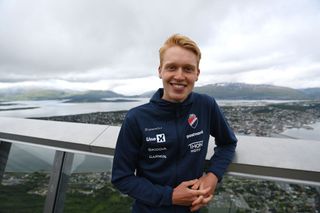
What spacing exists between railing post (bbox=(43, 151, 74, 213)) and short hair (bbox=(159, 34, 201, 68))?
1324 mm

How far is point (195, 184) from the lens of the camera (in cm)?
154

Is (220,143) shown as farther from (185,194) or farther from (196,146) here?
(185,194)

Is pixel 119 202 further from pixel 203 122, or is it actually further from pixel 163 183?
pixel 203 122

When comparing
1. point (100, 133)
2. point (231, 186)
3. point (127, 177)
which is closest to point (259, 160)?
point (231, 186)

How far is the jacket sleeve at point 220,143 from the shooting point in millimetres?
1559

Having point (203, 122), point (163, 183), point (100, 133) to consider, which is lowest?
point (163, 183)

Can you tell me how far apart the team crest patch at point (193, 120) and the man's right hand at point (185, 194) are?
36 centimetres

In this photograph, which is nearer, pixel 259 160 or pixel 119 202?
pixel 259 160

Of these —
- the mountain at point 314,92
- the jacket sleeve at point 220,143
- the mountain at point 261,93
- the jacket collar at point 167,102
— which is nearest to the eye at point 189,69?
the jacket collar at point 167,102

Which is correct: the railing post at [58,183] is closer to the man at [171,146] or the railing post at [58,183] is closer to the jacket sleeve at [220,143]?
the man at [171,146]

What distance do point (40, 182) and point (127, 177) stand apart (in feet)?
4.35

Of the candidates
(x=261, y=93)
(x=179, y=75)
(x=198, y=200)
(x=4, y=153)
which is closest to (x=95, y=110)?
(x=4, y=153)

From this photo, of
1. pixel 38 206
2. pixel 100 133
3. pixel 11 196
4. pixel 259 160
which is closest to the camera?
pixel 259 160

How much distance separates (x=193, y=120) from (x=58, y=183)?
145 cm
